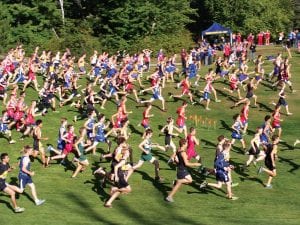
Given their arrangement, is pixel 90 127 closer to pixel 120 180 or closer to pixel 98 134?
pixel 98 134

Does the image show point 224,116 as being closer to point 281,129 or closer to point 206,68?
point 281,129

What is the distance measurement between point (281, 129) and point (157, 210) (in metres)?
10.9

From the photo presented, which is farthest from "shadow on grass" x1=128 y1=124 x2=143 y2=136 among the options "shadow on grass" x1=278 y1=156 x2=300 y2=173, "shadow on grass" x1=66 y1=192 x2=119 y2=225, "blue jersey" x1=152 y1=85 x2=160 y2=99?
"shadow on grass" x1=66 y1=192 x2=119 y2=225

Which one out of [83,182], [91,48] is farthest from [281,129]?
[91,48]

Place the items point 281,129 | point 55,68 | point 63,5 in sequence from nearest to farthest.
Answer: point 281,129, point 55,68, point 63,5

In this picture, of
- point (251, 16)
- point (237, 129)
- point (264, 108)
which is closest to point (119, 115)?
point (237, 129)

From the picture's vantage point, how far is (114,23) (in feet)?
188

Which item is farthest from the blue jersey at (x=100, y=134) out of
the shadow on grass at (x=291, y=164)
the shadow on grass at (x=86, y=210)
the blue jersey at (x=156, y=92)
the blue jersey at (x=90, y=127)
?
the blue jersey at (x=156, y=92)

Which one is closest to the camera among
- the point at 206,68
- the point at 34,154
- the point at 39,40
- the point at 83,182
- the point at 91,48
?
the point at 83,182

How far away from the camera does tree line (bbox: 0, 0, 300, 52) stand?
53406mm

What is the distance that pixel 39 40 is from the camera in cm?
5516

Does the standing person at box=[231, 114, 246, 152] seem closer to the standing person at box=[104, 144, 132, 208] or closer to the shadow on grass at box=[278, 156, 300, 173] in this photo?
the shadow on grass at box=[278, 156, 300, 173]

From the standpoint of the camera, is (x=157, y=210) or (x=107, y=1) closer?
(x=157, y=210)

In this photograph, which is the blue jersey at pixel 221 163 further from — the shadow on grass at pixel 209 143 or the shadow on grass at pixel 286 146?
the shadow on grass at pixel 286 146
